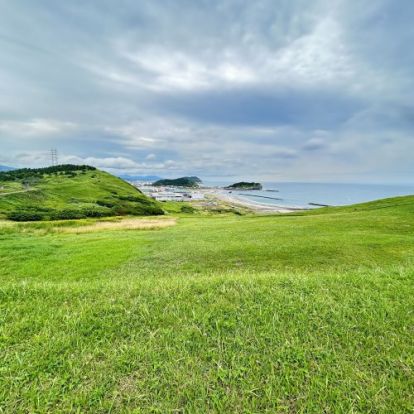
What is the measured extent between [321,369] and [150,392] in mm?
2121

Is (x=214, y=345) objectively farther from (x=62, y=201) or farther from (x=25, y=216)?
(x=62, y=201)

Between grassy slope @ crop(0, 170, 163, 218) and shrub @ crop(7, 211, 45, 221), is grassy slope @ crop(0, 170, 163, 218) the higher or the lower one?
the higher one

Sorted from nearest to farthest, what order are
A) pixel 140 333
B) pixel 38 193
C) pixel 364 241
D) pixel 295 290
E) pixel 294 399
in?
1. pixel 294 399
2. pixel 140 333
3. pixel 295 290
4. pixel 364 241
5. pixel 38 193

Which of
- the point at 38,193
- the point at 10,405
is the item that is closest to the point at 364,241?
the point at 10,405

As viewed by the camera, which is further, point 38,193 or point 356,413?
point 38,193

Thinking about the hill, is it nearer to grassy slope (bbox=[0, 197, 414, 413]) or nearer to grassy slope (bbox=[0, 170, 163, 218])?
grassy slope (bbox=[0, 170, 163, 218])

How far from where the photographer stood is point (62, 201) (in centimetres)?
8862

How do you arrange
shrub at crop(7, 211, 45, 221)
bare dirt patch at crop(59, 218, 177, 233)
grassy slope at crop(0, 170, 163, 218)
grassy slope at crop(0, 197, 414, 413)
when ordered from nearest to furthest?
grassy slope at crop(0, 197, 414, 413) < bare dirt patch at crop(59, 218, 177, 233) < shrub at crop(7, 211, 45, 221) < grassy slope at crop(0, 170, 163, 218)

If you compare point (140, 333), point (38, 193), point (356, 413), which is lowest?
point (356, 413)

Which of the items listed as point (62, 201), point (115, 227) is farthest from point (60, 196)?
point (115, 227)

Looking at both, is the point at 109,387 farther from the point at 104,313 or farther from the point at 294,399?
the point at 294,399

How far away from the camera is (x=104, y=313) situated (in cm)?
430

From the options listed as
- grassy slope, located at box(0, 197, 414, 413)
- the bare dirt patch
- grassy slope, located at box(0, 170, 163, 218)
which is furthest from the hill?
grassy slope, located at box(0, 197, 414, 413)

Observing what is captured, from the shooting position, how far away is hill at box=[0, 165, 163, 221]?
6881cm
